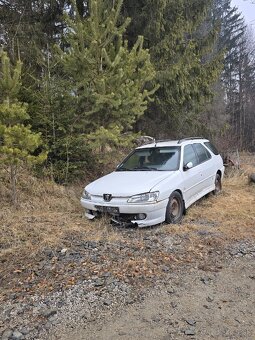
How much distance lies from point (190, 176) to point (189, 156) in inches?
24.8

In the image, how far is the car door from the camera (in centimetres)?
679

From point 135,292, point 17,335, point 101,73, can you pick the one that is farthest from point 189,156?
point 17,335

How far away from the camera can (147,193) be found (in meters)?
5.75

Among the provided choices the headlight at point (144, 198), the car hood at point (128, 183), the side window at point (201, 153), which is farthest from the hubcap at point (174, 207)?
the side window at point (201, 153)

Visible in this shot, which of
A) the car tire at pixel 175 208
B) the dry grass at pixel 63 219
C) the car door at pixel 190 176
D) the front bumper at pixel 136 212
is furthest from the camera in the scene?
the car door at pixel 190 176

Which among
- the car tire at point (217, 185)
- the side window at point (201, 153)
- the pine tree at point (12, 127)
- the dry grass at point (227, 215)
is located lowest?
the dry grass at point (227, 215)

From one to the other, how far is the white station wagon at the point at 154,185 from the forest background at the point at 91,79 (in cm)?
122

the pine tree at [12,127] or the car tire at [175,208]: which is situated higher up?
the pine tree at [12,127]

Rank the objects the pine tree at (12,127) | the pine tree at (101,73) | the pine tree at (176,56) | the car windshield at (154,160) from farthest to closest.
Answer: the pine tree at (176,56) < the pine tree at (101,73) < the car windshield at (154,160) < the pine tree at (12,127)

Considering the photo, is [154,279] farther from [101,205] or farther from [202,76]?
[202,76]

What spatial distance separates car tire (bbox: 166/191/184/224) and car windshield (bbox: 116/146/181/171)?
2.16 feet

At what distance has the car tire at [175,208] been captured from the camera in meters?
6.07

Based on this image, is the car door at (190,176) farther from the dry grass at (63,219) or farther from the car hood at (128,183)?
the car hood at (128,183)

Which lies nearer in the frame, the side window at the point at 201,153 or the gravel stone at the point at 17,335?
the gravel stone at the point at 17,335
